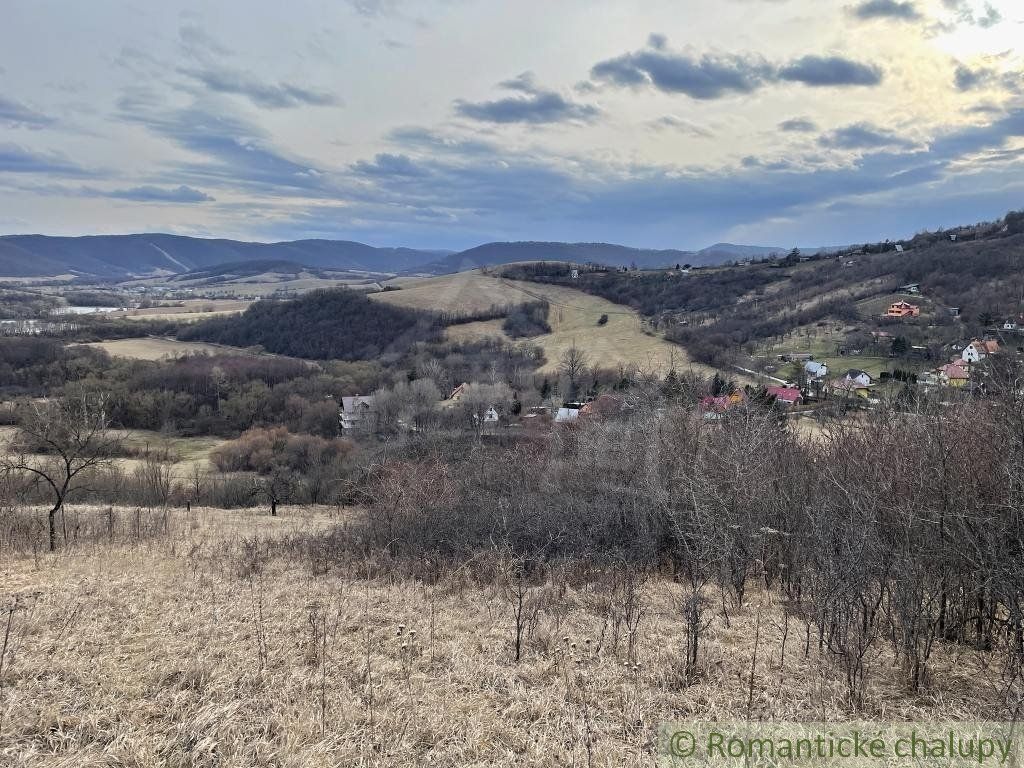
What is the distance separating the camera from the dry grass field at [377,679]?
15.0 ft

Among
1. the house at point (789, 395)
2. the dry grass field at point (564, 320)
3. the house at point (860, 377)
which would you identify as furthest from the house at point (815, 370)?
the house at point (789, 395)

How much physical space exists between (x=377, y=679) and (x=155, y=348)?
344 feet

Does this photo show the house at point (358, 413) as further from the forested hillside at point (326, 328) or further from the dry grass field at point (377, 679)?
the dry grass field at point (377, 679)

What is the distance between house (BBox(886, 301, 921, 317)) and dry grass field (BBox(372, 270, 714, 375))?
2908 cm

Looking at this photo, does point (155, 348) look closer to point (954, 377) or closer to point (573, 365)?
point (573, 365)

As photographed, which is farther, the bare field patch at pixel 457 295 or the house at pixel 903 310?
the bare field patch at pixel 457 295

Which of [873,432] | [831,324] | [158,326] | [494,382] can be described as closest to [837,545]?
[873,432]

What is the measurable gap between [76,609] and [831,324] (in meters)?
90.4

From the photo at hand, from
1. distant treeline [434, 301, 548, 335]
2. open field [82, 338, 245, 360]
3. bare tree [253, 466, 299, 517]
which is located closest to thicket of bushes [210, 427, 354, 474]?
bare tree [253, 466, 299, 517]

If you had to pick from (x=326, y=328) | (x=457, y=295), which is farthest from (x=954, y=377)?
(x=326, y=328)

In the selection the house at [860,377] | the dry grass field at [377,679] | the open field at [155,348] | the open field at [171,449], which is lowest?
the open field at [171,449]

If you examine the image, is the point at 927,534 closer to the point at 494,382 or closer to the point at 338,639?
the point at 338,639

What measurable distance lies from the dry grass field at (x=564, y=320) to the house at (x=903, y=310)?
29.1m

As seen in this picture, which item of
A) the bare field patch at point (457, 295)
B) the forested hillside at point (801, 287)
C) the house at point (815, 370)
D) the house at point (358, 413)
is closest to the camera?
the house at point (815, 370)
